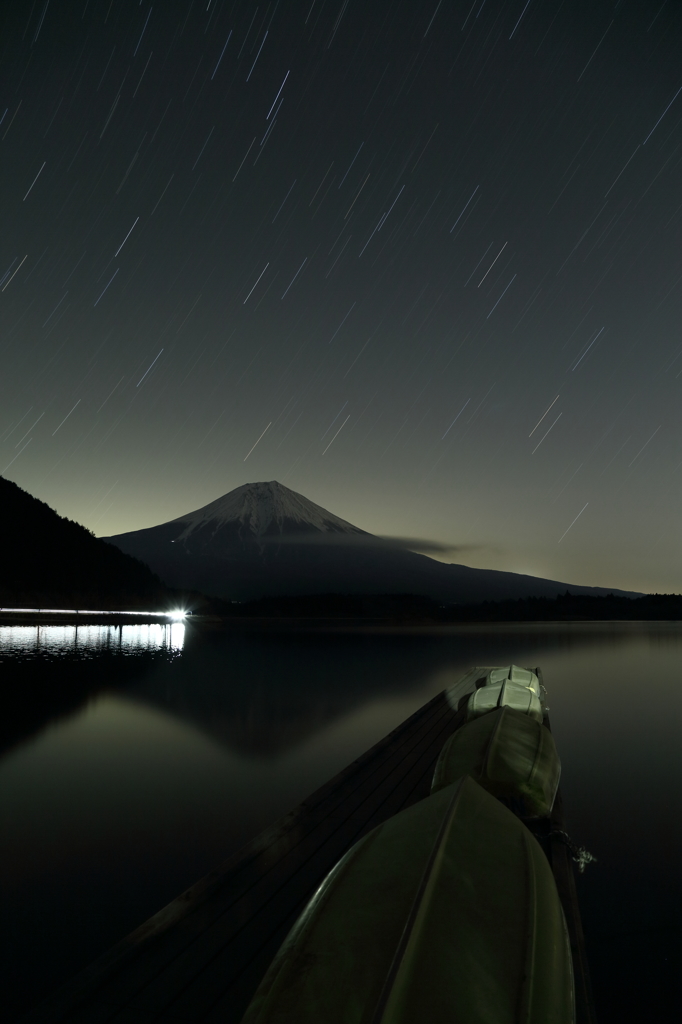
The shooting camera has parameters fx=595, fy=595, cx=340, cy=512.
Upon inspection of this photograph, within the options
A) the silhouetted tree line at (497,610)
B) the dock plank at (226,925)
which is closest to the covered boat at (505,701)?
the dock plank at (226,925)

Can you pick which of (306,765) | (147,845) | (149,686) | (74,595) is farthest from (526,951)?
(74,595)

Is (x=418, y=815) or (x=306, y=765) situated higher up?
(x=418, y=815)

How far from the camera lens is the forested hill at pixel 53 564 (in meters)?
94.4

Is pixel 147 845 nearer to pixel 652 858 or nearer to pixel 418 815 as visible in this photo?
pixel 418 815

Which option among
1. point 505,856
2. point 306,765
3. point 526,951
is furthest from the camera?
point 306,765

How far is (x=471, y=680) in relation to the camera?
21172mm

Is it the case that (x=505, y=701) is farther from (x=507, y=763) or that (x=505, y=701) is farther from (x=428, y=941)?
(x=428, y=941)

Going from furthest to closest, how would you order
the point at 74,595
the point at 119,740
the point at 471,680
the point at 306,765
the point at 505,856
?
1. the point at 74,595
2. the point at 471,680
3. the point at 119,740
4. the point at 306,765
5. the point at 505,856

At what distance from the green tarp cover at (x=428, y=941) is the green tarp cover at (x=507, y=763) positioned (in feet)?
9.21

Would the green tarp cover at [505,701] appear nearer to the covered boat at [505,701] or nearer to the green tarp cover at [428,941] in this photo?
the covered boat at [505,701]

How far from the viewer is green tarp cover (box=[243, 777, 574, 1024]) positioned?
2.51 m

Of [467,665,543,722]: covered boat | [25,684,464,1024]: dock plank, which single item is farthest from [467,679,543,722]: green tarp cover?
[25,684,464,1024]: dock plank

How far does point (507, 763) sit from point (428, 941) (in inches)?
175

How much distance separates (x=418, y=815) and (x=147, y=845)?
16.4ft
